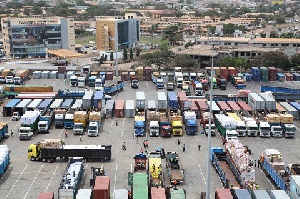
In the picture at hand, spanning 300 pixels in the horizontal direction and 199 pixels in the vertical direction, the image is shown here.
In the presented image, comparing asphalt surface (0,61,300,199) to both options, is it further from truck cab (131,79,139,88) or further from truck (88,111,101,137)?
truck cab (131,79,139,88)

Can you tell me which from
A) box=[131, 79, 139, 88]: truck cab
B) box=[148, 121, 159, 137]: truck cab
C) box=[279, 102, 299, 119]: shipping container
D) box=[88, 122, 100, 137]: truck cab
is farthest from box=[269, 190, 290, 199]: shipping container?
box=[131, 79, 139, 88]: truck cab

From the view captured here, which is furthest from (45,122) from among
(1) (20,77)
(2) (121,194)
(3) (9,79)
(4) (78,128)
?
(3) (9,79)

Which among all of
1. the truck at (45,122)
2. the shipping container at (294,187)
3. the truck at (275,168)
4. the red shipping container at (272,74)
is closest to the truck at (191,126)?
the truck at (275,168)

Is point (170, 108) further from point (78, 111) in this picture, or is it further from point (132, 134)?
point (78, 111)

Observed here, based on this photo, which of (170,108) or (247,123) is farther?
(170,108)

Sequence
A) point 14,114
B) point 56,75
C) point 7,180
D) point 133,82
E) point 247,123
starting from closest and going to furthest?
1. point 7,180
2. point 247,123
3. point 14,114
4. point 133,82
5. point 56,75

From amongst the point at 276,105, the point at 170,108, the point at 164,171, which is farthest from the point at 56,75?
the point at 164,171
